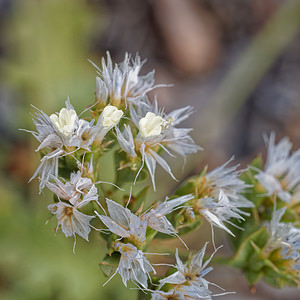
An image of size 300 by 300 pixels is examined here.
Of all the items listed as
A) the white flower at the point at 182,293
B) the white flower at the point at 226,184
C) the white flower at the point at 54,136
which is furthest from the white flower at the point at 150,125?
the white flower at the point at 182,293

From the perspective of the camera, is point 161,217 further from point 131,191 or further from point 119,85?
→ point 119,85

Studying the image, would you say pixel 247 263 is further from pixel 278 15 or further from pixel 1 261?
pixel 278 15

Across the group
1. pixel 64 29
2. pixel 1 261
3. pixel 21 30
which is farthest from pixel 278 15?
pixel 1 261

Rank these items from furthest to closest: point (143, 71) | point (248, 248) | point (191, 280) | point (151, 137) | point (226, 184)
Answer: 1. point (143, 71)
2. point (248, 248)
3. point (226, 184)
4. point (151, 137)
5. point (191, 280)

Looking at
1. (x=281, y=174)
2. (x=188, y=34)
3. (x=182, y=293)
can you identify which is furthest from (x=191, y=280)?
(x=188, y=34)

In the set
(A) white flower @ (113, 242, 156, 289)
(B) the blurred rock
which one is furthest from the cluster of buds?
(B) the blurred rock

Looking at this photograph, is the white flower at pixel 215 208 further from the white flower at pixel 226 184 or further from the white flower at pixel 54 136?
the white flower at pixel 54 136
